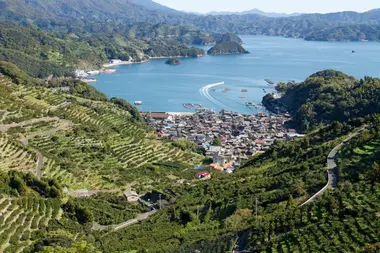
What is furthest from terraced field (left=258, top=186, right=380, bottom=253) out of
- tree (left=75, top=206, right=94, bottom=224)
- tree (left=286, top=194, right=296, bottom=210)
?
tree (left=75, top=206, right=94, bottom=224)

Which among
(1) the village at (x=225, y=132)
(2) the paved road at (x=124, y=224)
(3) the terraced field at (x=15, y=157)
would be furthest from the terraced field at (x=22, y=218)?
(1) the village at (x=225, y=132)

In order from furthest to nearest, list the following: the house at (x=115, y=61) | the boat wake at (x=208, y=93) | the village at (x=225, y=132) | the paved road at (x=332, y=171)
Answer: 1. the house at (x=115, y=61)
2. the boat wake at (x=208, y=93)
3. the village at (x=225, y=132)
4. the paved road at (x=332, y=171)

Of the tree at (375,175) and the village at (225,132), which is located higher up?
the tree at (375,175)

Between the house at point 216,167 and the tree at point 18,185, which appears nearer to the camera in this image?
the tree at point 18,185

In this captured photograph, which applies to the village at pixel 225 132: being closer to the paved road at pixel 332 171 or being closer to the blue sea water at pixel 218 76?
the blue sea water at pixel 218 76

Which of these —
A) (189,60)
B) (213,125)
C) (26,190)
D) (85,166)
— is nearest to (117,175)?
(85,166)

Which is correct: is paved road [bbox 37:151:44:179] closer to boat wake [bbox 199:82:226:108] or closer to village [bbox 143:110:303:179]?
village [bbox 143:110:303:179]

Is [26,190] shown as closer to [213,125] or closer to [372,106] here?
[213,125]
